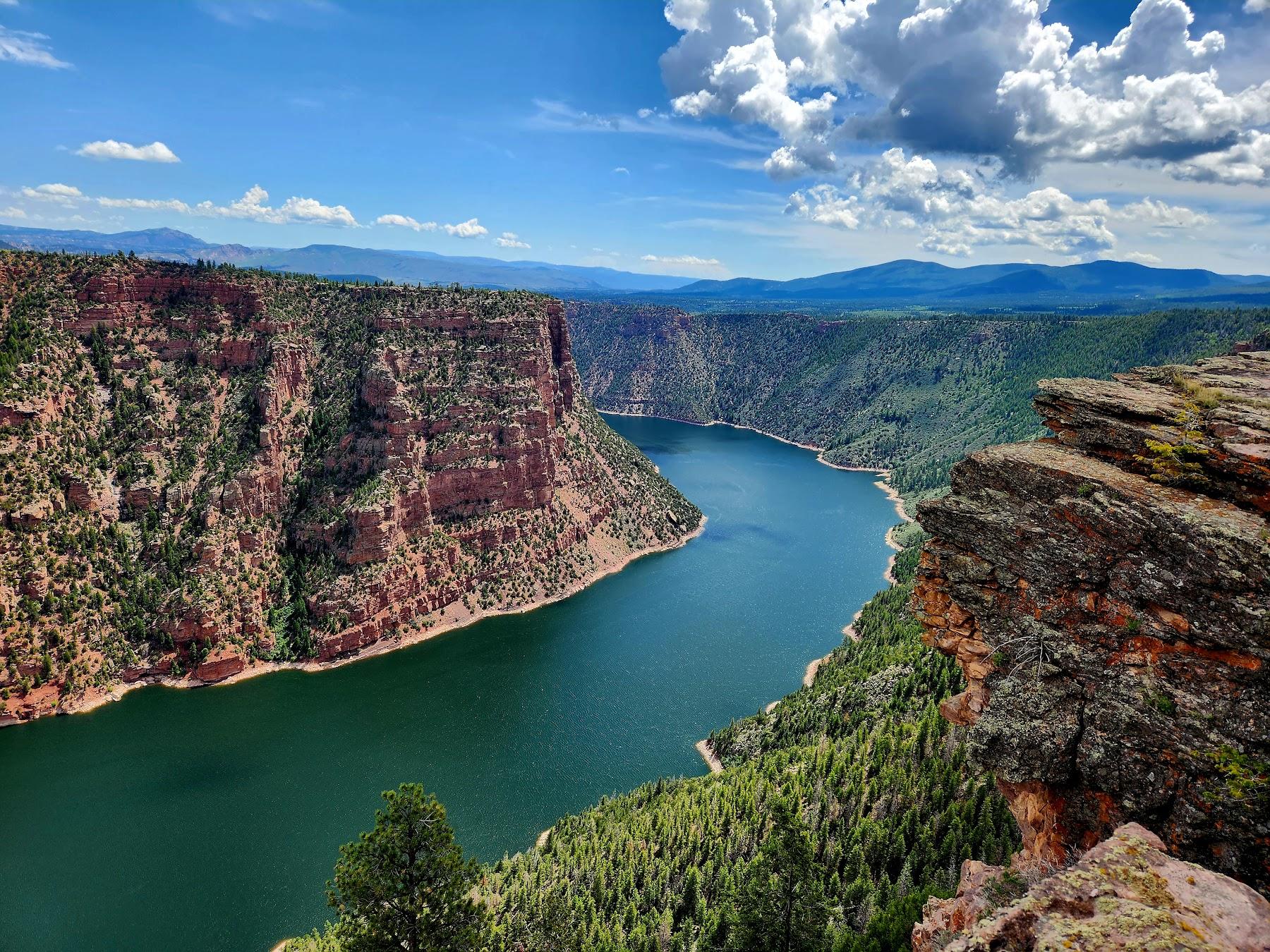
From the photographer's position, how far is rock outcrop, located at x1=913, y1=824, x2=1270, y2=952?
13.5 metres

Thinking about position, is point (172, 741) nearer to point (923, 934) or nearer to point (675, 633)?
point (675, 633)

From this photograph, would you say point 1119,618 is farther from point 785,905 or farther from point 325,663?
point 325,663

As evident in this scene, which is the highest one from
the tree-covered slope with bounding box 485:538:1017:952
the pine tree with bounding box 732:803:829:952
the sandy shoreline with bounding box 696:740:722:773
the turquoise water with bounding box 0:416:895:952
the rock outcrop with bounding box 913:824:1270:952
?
the rock outcrop with bounding box 913:824:1270:952

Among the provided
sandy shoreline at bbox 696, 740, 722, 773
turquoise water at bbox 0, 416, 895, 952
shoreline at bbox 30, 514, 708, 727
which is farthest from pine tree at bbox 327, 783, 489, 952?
shoreline at bbox 30, 514, 708, 727

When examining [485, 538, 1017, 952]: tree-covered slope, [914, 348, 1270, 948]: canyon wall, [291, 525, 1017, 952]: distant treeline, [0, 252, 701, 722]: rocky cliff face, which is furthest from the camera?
[0, 252, 701, 722]: rocky cliff face

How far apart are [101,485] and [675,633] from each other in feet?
286

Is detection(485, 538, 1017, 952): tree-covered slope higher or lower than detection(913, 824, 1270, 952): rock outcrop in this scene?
lower

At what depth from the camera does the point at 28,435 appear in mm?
86500

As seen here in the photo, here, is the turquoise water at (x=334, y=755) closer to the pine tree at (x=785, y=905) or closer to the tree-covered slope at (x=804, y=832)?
the tree-covered slope at (x=804, y=832)

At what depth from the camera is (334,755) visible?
7725 centimetres

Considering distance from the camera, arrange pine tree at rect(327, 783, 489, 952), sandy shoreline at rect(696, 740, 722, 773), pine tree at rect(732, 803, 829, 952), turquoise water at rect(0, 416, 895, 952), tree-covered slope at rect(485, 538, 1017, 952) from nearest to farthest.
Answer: pine tree at rect(327, 783, 489, 952)
pine tree at rect(732, 803, 829, 952)
tree-covered slope at rect(485, 538, 1017, 952)
turquoise water at rect(0, 416, 895, 952)
sandy shoreline at rect(696, 740, 722, 773)

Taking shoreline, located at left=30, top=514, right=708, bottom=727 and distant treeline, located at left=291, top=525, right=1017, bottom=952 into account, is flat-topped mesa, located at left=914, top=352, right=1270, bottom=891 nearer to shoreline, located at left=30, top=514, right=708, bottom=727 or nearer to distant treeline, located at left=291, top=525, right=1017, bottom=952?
distant treeline, located at left=291, top=525, right=1017, bottom=952

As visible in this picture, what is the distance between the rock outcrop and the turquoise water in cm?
5870

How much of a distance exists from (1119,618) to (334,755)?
8132cm
